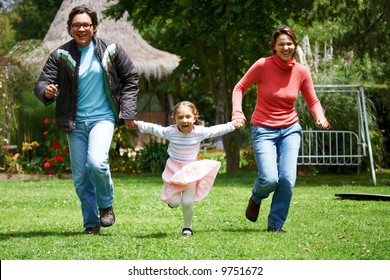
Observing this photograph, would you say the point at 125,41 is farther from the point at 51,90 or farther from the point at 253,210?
the point at 51,90

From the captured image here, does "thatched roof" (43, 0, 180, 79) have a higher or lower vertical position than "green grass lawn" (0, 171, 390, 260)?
higher

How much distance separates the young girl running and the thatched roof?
664 inches

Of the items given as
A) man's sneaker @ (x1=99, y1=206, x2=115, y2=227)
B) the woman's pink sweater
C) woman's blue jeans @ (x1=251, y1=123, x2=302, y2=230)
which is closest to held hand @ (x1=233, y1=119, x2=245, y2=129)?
the woman's pink sweater

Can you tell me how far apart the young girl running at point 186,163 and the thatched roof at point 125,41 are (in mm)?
16876

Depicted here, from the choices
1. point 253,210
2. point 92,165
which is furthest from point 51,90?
point 253,210

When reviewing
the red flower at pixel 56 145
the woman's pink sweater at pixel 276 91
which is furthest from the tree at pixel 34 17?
the woman's pink sweater at pixel 276 91

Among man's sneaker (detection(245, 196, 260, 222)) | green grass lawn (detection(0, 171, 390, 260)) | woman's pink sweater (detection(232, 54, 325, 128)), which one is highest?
woman's pink sweater (detection(232, 54, 325, 128))

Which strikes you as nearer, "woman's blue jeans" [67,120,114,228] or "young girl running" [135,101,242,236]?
"woman's blue jeans" [67,120,114,228]

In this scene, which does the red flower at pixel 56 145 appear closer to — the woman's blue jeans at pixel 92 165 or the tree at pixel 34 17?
the woman's blue jeans at pixel 92 165

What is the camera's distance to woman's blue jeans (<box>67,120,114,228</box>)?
7641mm

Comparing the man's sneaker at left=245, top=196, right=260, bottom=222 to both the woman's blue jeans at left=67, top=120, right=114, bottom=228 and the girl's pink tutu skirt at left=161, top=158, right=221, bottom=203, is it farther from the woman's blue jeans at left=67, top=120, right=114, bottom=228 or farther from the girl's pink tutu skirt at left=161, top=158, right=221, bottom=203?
the woman's blue jeans at left=67, top=120, right=114, bottom=228

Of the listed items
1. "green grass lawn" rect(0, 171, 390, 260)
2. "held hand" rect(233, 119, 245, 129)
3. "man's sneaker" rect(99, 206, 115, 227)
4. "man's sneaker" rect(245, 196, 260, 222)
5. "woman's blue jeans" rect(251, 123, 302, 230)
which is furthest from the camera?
"man's sneaker" rect(245, 196, 260, 222)

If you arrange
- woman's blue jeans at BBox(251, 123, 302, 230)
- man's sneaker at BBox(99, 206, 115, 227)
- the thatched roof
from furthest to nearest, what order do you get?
the thatched roof
woman's blue jeans at BBox(251, 123, 302, 230)
man's sneaker at BBox(99, 206, 115, 227)

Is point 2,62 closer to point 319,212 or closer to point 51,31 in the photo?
point 51,31
